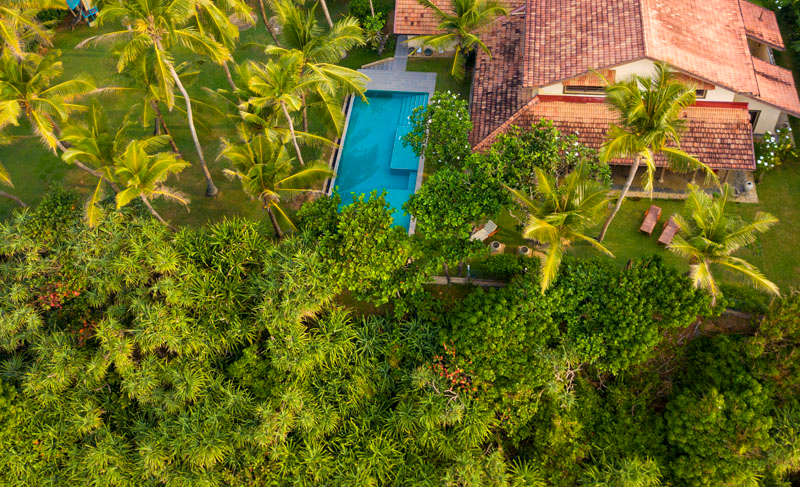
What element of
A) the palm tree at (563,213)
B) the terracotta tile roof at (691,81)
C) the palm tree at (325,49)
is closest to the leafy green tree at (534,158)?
the palm tree at (563,213)

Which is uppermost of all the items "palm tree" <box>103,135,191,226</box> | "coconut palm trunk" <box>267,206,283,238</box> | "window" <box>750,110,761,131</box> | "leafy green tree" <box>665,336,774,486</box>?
"window" <box>750,110,761,131</box>

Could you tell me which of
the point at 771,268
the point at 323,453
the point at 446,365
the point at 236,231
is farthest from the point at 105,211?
the point at 771,268

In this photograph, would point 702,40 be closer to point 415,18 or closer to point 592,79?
point 592,79

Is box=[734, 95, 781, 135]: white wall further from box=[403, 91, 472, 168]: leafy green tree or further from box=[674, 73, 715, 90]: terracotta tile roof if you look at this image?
box=[403, 91, 472, 168]: leafy green tree

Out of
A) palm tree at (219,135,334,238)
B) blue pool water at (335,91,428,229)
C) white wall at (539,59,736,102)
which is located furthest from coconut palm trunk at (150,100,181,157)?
white wall at (539,59,736,102)

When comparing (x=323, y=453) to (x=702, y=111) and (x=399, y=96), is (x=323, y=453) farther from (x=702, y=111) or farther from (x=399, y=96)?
(x=702, y=111)
